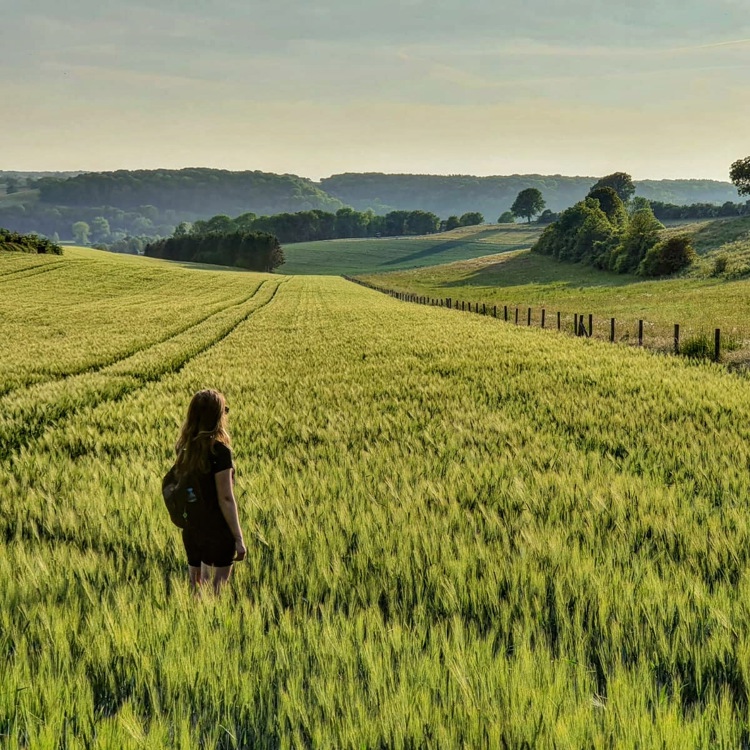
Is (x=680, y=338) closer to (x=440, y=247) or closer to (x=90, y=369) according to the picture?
(x=90, y=369)

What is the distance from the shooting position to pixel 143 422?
33.8 feet

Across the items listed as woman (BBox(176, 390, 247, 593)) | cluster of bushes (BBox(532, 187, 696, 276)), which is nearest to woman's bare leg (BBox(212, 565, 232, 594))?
woman (BBox(176, 390, 247, 593))

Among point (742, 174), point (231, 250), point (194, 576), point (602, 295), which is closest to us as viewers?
point (194, 576)

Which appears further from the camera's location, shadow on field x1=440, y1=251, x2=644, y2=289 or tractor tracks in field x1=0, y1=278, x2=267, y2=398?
shadow on field x1=440, y1=251, x2=644, y2=289

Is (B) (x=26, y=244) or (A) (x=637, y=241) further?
(B) (x=26, y=244)

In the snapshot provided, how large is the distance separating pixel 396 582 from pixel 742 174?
104101 mm

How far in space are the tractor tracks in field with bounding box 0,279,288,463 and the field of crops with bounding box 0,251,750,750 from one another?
0.37ft

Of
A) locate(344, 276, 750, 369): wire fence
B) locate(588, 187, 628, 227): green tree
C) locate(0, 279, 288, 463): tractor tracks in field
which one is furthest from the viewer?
locate(588, 187, 628, 227): green tree

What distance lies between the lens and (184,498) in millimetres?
4160

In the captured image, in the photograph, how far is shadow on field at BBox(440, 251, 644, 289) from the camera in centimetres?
7706

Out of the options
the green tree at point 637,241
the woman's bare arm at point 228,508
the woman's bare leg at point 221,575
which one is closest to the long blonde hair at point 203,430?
the woman's bare arm at point 228,508

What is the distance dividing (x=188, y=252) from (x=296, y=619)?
496 feet

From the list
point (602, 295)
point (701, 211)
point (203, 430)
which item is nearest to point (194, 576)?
point (203, 430)

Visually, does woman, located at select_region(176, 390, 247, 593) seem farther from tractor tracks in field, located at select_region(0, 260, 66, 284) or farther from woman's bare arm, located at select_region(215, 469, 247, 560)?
tractor tracks in field, located at select_region(0, 260, 66, 284)
